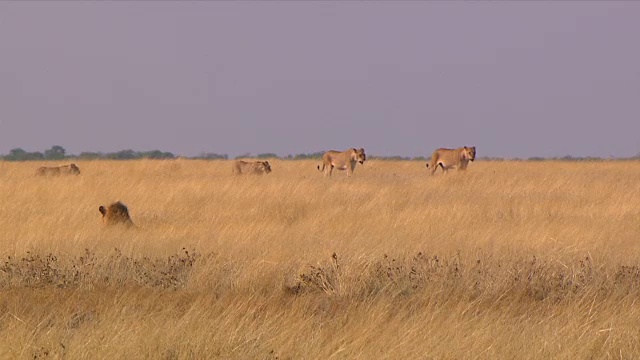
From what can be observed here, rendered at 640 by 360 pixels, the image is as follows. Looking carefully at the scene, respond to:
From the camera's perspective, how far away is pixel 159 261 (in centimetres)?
812

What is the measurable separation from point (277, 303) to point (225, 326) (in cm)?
122

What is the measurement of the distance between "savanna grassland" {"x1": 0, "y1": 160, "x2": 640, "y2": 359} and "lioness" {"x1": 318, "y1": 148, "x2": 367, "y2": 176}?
1686 cm

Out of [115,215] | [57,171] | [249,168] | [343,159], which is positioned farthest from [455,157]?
[115,215]

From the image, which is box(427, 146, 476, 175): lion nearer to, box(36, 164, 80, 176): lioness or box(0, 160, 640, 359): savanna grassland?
box(36, 164, 80, 176): lioness

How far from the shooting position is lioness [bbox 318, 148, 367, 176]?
99.8ft

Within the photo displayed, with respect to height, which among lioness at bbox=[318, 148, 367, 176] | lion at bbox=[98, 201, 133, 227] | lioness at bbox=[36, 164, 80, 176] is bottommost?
lion at bbox=[98, 201, 133, 227]

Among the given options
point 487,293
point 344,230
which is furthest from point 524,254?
point 344,230

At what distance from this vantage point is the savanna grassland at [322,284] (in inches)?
205

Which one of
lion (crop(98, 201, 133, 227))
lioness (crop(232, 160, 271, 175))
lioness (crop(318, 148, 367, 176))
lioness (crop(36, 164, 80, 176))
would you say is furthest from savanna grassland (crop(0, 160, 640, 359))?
lioness (crop(318, 148, 367, 176))

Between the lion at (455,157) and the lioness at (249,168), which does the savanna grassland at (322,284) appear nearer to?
the lioness at (249,168)

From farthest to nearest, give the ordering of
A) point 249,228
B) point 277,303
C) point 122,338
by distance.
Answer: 1. point 249,228
2. point 277,303
3. point 122,338

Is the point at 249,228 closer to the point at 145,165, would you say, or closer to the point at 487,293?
the point at 487,293

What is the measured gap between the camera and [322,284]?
7.23 meters

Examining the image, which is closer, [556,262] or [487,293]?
[487,293]
